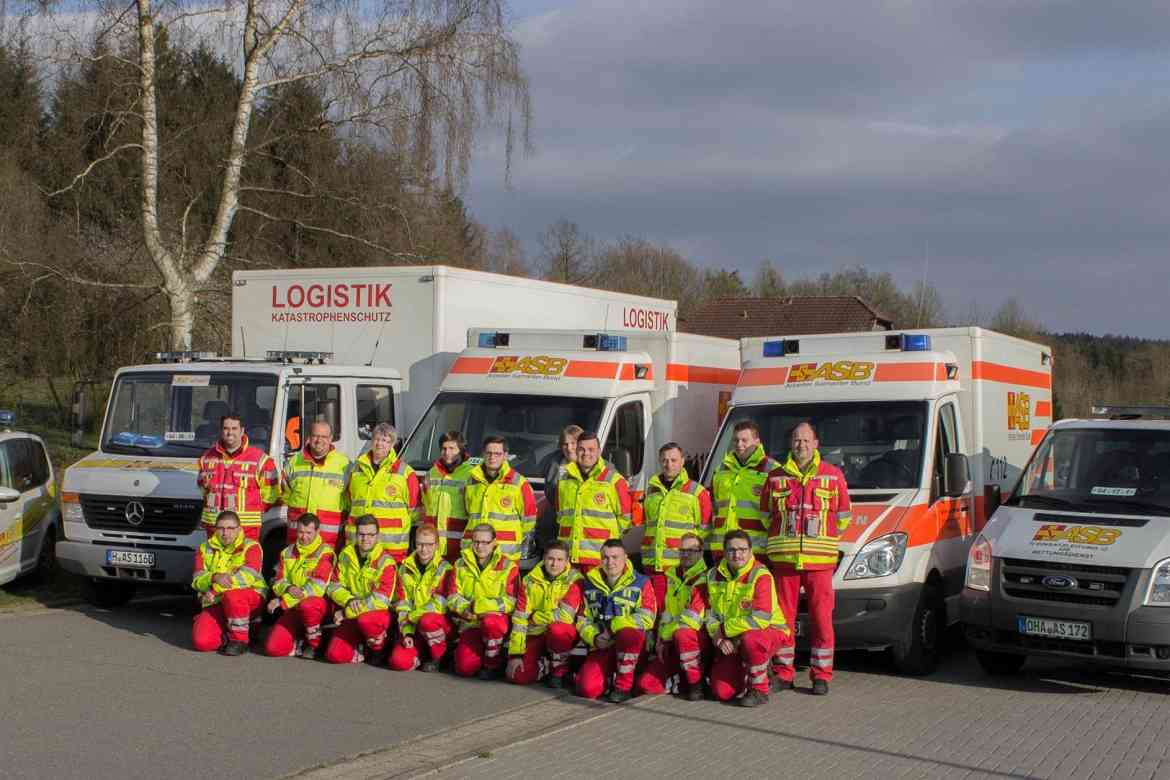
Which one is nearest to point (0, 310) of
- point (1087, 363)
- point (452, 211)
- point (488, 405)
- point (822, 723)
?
point (452, 211)

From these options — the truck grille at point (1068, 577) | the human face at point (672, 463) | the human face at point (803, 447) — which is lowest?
the truck grille at point (1068, 577)

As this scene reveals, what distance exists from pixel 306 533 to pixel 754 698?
3.60 metres

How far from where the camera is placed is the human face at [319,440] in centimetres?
1023

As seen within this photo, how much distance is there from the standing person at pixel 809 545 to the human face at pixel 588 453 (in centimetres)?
136

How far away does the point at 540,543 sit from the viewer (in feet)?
34.3

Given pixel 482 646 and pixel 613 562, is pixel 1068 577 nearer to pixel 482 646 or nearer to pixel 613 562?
pixel 613 562

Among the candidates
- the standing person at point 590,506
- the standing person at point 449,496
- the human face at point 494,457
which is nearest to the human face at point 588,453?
the standing person at point 590,506

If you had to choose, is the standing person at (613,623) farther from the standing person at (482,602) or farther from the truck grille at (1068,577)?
the truck grille at (1068,577)

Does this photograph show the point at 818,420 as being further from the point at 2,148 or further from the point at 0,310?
the point at 2,148

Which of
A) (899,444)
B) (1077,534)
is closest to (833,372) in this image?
(899,444)

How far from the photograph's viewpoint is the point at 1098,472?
1035 centimetres

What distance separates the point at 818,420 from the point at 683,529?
2.10 metres

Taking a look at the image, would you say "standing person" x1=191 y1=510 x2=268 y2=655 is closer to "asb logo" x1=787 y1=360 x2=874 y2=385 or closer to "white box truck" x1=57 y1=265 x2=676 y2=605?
"white box truck" x1=57 y1=265 x2=676 y2=605

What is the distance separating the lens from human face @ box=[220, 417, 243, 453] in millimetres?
10352
